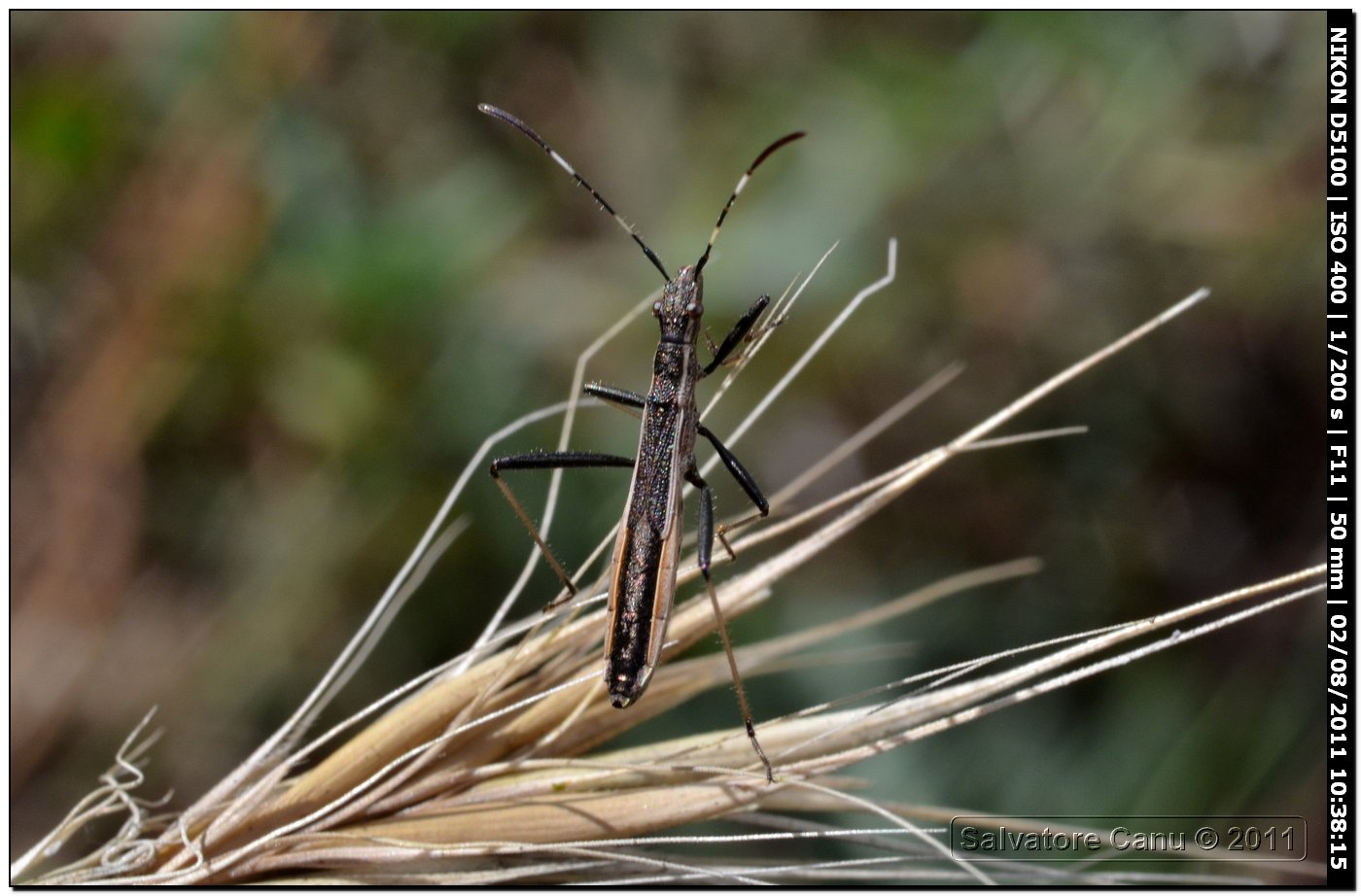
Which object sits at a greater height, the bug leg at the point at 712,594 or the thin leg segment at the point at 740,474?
the thin leg segment at the point at 740,474

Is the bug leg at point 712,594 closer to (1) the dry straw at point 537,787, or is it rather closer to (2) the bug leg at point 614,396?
(1) the dry straw at point 537,787

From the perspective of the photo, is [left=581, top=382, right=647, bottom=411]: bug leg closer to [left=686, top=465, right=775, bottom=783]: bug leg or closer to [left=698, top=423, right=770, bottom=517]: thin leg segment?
[left=698, top=423, right=770, bottom=517]: thin leg segment

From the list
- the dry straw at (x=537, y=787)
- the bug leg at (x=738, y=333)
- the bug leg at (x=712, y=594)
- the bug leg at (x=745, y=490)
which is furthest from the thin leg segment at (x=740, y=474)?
the dry straw at (x=537, y=787)

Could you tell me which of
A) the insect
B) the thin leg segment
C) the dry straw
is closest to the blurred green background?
the insect

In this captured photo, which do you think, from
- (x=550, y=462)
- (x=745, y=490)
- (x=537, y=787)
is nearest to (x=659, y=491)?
(x=745, y=490)

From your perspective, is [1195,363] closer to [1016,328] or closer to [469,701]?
[1016,328]

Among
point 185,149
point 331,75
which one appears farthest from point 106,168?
point 331,75
